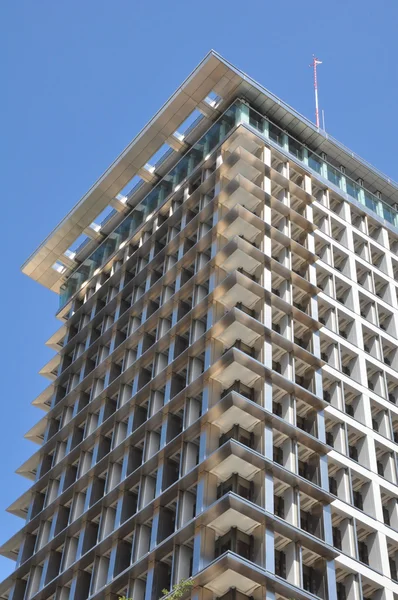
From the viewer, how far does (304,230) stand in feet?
254

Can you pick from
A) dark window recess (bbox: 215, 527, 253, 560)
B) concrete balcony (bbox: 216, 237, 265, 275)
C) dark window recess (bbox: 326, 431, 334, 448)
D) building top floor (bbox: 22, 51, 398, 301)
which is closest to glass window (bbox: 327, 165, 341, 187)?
building top floor (bbox: 22, 51, 398, 301)

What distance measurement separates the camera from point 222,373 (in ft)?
205

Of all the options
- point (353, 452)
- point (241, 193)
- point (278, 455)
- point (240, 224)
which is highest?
point (241, 193)

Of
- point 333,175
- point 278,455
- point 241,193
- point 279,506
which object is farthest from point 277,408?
point 333,175

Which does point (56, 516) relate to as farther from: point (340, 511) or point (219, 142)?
point (219, 142)

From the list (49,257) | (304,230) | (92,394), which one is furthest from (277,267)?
(49,257)

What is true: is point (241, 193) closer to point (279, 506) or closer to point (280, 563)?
point (279, 506)

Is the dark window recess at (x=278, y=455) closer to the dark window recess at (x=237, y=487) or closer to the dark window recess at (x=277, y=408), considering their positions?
the dark window recess at (x=277, y=408)

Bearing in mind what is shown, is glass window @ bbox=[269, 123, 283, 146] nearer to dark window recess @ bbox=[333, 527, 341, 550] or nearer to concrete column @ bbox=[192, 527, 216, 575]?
dark window recess @ bbox=[333, 527, 341, 550]

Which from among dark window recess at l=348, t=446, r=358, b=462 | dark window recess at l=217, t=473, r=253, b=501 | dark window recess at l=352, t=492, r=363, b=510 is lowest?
dark window recess at l=217, t=473, r=253, b=501

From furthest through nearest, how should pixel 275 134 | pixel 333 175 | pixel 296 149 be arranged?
pixel 333 175
pixel 296 149
pixel 275 134

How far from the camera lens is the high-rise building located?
57875mm

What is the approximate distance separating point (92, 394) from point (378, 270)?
24.4m

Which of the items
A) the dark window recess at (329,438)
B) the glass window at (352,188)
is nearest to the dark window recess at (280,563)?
the dark window recess at (329,438)
